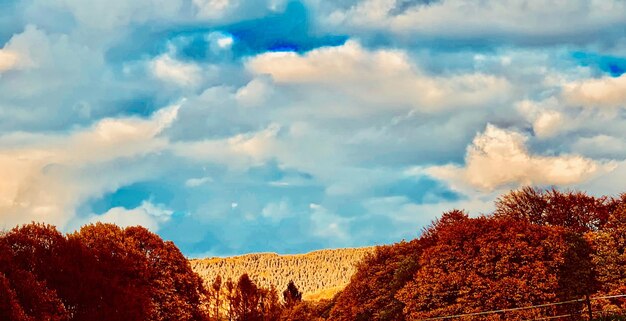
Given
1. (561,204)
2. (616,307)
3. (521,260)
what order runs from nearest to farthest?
(616,307), (521,260), (561,204)

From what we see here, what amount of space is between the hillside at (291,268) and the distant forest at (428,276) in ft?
203

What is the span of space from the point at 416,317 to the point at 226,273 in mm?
76093

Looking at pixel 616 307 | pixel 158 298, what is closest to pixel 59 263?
pixel 158 298

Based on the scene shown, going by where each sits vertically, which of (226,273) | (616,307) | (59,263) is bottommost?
(616,307)

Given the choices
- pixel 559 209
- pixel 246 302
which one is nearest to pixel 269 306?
pixel 246 302

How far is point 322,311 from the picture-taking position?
38844mm

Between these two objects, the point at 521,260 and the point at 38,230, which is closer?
the point at 521,260

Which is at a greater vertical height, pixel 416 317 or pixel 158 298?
pixel 158 298

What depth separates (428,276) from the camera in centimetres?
2902

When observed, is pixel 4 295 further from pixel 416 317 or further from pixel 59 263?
pixel 416 317

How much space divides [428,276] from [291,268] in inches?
2946

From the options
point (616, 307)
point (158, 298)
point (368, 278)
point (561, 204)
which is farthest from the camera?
point (561, 204)

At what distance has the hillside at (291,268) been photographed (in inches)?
3853

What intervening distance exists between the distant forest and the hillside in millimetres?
61778
